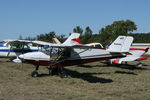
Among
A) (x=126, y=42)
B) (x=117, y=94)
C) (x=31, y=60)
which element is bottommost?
(x=117, y=94)

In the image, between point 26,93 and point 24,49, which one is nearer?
point 26,93

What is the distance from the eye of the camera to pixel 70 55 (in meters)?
10.4

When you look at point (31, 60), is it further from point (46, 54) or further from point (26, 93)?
point (26, 93)

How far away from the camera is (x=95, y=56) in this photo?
10992 mm

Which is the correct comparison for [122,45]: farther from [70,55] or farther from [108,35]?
[108,35]

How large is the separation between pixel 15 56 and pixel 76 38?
5.49 metres

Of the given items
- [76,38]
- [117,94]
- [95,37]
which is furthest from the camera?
[95,37]

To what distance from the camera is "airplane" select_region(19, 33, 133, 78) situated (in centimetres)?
966

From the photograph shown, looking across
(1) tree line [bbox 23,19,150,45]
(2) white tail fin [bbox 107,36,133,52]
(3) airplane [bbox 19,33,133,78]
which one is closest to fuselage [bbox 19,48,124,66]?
(3) airplane [bbox 19,33,133,78]

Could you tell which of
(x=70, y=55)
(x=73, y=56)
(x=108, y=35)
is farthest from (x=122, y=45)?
(x=108, y=35)

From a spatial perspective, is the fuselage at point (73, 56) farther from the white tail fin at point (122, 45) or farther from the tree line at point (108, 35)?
the tree line at point (108, 35)

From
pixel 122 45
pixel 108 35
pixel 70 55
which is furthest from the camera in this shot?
pixel 108 35

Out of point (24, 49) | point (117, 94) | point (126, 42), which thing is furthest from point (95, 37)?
point (117, 94)

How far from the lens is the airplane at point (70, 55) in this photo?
9.66m
